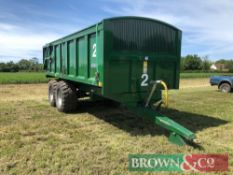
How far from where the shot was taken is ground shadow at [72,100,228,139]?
7.00 meters

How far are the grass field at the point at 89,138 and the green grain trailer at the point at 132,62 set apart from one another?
2.06 ft

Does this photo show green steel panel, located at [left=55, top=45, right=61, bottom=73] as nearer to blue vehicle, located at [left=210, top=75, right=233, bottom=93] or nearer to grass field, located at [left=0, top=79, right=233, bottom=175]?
grass field, located at [left=0, top=79, right=233, bottom=175]

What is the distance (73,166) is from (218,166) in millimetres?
2507

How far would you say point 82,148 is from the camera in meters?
5.44

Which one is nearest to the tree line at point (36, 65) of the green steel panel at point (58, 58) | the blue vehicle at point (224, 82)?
the blue vehicle at point (224, 82)

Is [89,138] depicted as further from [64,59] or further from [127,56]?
[64,59]

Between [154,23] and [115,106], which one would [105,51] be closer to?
[154,23]

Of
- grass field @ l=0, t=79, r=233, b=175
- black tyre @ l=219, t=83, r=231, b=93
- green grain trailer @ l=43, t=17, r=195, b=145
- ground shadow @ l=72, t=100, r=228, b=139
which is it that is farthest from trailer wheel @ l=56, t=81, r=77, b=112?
black tyre @ l=219, t=83, r=231, b=93

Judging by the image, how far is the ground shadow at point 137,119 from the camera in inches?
276

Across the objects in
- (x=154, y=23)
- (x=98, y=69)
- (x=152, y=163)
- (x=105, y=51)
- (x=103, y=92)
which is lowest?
(x=152, y=163)

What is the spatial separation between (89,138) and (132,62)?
2.14 metres

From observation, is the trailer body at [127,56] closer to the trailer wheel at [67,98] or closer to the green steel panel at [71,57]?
the green steel panel at [71,57]

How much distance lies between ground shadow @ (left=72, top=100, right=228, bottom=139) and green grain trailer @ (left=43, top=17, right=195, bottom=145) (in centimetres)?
56

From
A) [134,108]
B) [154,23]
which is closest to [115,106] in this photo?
[134,108]
